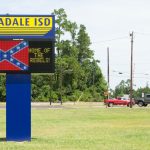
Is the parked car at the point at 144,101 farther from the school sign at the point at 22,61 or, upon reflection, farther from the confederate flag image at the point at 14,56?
the confederate flag image at the point at 14,56

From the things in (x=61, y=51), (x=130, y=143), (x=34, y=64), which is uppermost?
(x=61, y=51)

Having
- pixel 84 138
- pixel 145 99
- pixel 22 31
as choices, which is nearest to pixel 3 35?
pixel 22 31

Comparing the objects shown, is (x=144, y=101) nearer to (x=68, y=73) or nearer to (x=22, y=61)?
(x=68, y=73)

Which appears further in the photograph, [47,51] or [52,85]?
[52,85]

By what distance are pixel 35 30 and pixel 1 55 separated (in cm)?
157

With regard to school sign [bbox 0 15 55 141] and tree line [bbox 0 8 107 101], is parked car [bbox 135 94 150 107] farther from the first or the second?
school sign [bbox 0 15 55 141]

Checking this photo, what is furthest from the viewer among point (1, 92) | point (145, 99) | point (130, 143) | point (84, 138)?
point (1, 92)

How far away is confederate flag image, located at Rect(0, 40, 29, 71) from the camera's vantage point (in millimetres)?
21453

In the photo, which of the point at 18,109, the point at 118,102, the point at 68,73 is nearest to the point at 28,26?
the point at 18,109

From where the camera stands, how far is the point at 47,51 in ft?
70.4

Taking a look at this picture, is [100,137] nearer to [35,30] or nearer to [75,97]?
[35,30]

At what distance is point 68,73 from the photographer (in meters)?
104

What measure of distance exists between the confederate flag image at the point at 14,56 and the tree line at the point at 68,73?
73660 millimetres

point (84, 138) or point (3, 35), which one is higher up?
point (3, 35)
